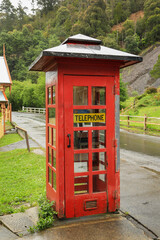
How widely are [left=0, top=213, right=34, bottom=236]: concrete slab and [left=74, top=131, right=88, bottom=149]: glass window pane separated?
1482mm

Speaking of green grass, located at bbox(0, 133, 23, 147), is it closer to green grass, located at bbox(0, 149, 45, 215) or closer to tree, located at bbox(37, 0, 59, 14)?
green grass, located at bbox(0, 149, 45, 215)

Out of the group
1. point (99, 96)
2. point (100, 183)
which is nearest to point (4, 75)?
point (99, 96)

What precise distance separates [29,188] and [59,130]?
2.62 m

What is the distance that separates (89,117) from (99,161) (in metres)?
0.79

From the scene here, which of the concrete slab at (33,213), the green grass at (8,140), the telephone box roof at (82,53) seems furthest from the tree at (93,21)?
the concrete slab at (33,213)

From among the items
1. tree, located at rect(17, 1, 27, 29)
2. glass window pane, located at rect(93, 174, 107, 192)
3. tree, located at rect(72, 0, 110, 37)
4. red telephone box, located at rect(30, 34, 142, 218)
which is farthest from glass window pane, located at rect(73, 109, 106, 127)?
tree, located at rect(17, 1, 27, 29)

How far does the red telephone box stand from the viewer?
4184 mm

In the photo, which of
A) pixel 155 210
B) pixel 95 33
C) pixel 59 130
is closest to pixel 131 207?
pixel 155 210

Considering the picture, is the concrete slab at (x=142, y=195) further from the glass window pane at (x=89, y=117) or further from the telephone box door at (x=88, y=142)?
the glass window pane at (x=89, y=117)

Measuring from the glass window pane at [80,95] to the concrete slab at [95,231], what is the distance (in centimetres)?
197

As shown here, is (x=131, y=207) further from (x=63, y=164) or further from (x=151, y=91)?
(x=151, y=91)

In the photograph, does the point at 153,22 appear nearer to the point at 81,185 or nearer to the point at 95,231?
the point at 81,185

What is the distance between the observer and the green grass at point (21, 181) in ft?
17.1

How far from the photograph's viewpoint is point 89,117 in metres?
4.34
